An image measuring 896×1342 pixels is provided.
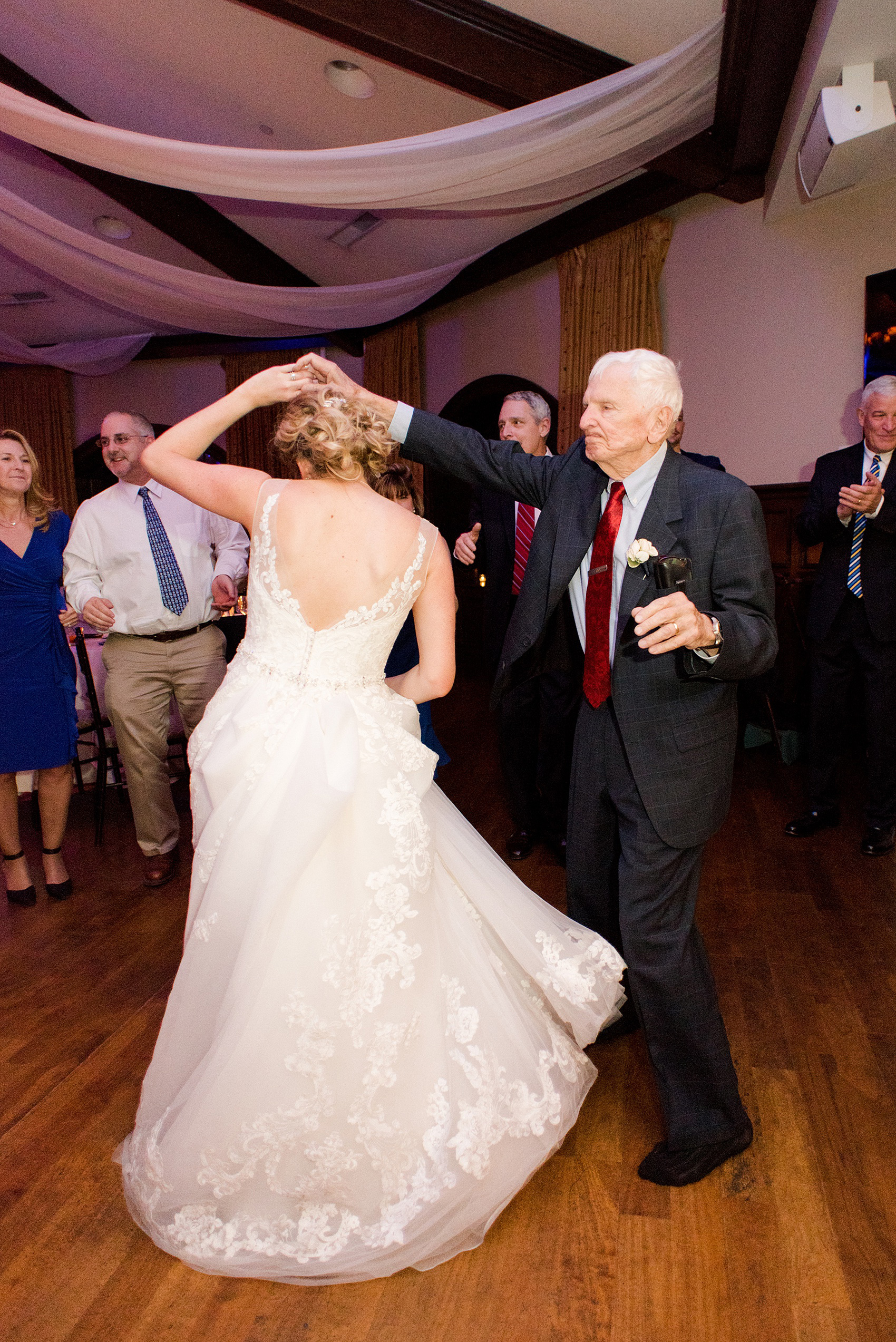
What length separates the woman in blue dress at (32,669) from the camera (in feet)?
10.8

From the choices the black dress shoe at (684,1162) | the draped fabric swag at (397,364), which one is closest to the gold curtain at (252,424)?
the draped fabric swag at (397,364)

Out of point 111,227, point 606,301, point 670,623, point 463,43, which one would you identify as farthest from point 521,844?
point 111,227

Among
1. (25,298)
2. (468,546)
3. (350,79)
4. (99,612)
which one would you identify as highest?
(350,79)

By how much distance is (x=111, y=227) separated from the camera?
746cm

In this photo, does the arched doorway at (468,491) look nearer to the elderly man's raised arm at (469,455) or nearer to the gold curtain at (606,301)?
the gold curtain at (606,301)

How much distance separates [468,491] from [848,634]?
5536mm

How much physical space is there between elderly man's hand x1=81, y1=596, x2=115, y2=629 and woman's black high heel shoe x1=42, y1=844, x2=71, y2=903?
0.91 m

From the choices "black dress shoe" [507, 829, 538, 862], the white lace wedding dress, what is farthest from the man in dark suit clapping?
the white lace wedding dress

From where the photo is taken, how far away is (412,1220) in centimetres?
165

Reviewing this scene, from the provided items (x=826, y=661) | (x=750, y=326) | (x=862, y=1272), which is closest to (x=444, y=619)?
(x=862, y=1272)

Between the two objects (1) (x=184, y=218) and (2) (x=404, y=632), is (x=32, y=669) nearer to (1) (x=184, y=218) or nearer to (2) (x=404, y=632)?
(2) (x=404, y=632)

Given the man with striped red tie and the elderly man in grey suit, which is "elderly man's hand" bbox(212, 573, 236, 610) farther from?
the elderly man in grey suit

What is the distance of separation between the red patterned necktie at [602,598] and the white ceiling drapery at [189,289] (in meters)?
4.10

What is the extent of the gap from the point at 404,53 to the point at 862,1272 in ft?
14.3
